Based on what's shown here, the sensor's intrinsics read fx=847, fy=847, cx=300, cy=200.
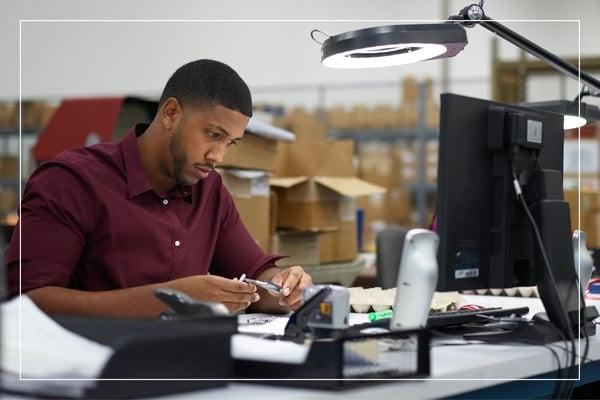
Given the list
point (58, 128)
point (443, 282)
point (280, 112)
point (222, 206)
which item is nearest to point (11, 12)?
point (58, 128)

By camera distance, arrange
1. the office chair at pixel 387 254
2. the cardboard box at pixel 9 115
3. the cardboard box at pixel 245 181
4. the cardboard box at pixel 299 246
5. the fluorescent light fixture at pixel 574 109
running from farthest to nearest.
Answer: the cardboard box at pixel 9 115, the cardboard box at pixel 299 246, the cardboard box at pixel 245 181, the office chair at pixel 387 254, the fluorescent light fixture at pixel 574 109

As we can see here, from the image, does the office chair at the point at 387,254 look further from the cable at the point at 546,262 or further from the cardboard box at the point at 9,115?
the cardboard box at the point at 9,115

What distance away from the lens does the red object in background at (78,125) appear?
3725 mm

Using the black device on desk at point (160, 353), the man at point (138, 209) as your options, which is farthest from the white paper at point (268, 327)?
the black device on desk at point (160, 353)

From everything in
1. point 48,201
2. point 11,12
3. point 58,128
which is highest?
point 11,12

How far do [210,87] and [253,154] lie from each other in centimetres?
129

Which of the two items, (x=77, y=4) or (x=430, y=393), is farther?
(x=77, y=4)

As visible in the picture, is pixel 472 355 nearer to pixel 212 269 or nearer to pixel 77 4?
pixel 212 269

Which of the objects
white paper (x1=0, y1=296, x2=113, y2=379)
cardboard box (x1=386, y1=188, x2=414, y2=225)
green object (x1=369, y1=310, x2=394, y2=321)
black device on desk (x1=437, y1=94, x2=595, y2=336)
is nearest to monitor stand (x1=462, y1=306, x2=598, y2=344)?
black device on desk (x1=437, y1=94, x2=595, y2=336)

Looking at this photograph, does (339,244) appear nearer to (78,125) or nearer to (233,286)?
→ (78,125)

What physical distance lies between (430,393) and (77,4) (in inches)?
188

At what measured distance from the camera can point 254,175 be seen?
297 cm

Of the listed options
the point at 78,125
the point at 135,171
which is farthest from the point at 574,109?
the point at 78,125

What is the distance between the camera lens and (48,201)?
5.34 feet
